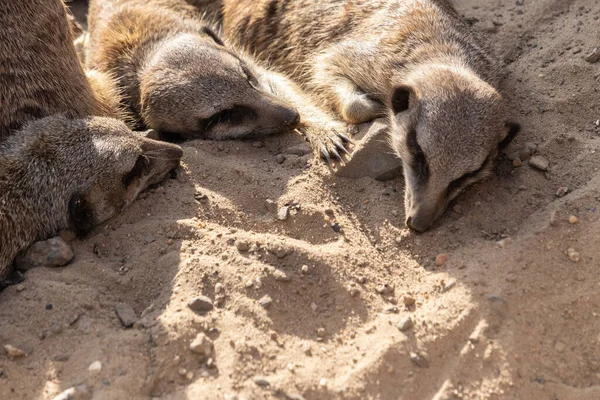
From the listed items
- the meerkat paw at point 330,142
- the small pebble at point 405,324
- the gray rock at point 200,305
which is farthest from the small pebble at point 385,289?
the meerkat paw at point 330,142

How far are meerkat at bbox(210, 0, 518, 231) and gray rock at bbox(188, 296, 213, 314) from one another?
1.21 m

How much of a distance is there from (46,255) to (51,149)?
676 millimetres

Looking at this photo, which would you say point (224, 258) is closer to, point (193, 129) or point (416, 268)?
point (416, 268)

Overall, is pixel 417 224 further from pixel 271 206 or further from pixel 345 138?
pixel 345 138

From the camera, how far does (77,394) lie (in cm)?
295

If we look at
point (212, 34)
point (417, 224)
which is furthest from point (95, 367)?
point (212, 34)

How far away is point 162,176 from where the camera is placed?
168 inches

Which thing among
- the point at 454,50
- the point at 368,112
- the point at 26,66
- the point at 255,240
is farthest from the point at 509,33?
the point at 26,66

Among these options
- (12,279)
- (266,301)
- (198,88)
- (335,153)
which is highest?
(198,88)

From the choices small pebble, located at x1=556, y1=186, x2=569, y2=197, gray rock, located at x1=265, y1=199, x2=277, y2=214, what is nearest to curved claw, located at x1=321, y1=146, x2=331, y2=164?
gray rock, located at x1=265, y1=199, x2=277, y2=214

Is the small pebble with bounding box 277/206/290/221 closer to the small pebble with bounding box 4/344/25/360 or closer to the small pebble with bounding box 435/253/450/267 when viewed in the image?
the small pebble with bounding box 435/253/450/267

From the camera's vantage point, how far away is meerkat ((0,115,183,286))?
3.88 m

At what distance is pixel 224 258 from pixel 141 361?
748 millimetres

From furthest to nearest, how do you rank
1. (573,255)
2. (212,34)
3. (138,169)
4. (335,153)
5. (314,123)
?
(212,34) < (314,123) < (335,153) < (138,169) < (573,255)
